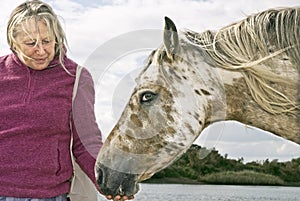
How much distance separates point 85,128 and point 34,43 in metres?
0.39

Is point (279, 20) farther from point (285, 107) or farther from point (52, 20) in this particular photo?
point (52, 20)

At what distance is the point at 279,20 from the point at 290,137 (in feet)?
1.46

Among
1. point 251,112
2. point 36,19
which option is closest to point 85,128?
point 36,19

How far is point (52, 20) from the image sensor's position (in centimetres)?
195

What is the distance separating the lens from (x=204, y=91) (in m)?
1.95

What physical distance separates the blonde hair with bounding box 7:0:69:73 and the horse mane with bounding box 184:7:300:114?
57 cm

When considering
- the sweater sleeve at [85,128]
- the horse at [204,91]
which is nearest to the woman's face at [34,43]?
the sweater sleeve at [85,128]

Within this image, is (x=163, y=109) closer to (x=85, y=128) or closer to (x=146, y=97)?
(x=146, y=97)

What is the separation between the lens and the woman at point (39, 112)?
193 centimetres

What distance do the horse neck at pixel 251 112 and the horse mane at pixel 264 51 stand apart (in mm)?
29

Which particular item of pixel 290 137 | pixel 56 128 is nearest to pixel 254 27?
pixel 290 137

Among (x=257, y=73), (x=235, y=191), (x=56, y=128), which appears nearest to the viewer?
(x=257, y=73)

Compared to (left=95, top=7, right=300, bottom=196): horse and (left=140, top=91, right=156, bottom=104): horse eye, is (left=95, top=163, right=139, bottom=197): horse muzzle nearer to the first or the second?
(left=95, top=7, right=300, bottom=196): horse

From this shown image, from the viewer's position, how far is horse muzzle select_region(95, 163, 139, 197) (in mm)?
1984
